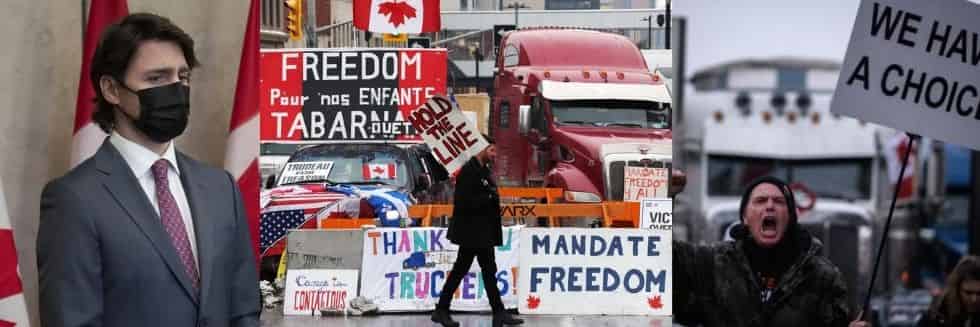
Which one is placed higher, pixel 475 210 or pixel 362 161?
pixel 362 161

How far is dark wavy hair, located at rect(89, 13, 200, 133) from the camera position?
3717 millimetres

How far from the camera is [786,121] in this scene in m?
19.0

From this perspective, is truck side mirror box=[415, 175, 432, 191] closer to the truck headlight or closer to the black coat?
the black coat

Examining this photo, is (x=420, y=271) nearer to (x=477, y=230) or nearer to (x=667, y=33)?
(x=477, y=230)

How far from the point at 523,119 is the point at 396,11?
0.67m

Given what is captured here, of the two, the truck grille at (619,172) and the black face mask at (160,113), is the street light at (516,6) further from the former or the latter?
the black face mask at (160,113)

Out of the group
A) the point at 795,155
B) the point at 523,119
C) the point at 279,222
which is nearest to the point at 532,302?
the point at 523,119

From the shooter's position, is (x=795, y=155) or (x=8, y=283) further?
(x=795, y=155)

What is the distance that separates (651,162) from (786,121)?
552 inches

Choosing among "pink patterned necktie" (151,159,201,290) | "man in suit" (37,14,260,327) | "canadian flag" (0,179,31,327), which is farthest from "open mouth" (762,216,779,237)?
"canadian flag" (0,179,31,327)

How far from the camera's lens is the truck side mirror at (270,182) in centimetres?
571

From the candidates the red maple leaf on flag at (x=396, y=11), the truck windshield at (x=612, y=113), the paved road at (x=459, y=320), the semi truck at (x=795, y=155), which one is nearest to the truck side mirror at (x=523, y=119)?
the truck windshield at (x=612, y=113)

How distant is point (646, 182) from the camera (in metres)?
5.42

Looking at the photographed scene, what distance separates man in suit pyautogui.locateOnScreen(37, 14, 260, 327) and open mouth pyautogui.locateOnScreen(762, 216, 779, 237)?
234 centimetres
